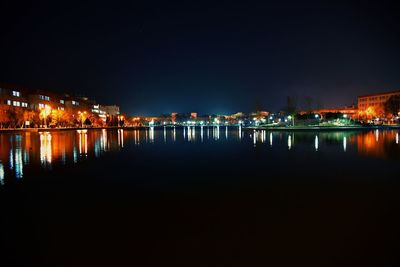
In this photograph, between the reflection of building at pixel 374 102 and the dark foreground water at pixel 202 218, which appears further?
the reflection of building at pixel 374 102

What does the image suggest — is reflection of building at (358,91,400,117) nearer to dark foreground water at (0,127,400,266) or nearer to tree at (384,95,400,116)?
tree at (384,95,400,116)

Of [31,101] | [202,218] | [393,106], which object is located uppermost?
[31,101]

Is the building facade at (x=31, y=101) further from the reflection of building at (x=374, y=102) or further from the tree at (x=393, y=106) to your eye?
the reflection of building at (x=374, y=102)

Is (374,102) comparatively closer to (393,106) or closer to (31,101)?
(393,106)

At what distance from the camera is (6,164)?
12375 mm

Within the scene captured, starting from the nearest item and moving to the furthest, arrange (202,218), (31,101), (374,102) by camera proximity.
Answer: (202,218) < (31,101) < (374,102)

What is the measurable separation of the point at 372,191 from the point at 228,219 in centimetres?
402

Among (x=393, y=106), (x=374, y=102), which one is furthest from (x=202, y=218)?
(x=374, y=102)

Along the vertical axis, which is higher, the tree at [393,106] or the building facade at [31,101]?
the building facade at [31,101]

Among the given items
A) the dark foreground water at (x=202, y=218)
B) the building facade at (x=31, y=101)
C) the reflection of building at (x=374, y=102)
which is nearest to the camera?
the dark foreground water at (x=202, y=218)

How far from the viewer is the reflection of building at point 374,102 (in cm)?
8100

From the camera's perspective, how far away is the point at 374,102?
10125 cm

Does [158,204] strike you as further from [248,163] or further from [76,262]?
[248,163]

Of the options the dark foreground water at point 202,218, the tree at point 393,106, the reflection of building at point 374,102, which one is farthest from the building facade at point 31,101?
the reflection of building at point 374,102
